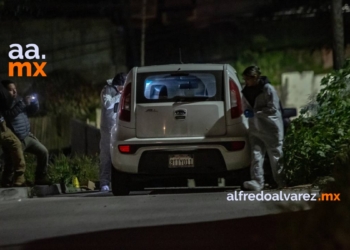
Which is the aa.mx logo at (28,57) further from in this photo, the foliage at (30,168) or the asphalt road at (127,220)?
the asphalt road at (127,220)

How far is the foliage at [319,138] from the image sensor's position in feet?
45.0

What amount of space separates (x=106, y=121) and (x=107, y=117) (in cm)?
7

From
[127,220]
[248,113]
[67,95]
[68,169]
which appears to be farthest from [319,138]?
[67,95]

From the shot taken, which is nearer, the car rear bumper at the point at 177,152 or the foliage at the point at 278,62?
the car rear bumper at the point at 177,152

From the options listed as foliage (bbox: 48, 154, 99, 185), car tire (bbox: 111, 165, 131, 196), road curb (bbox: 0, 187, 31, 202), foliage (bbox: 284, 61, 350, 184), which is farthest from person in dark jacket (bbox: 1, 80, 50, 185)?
foliage (bbox: 284, 61, 350, 184)

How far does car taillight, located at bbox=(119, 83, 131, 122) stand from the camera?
529 inches

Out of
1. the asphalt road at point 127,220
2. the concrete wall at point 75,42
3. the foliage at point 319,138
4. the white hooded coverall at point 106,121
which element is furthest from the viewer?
the concrete wall at point 75,42

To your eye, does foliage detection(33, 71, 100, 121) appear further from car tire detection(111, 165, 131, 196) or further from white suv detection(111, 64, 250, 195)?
white suv detection(111, 64, 250, 195)

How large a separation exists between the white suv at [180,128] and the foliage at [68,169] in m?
3.78

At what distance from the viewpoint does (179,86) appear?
1369 centimetres

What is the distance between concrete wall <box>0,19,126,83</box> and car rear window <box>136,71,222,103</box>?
1338 centimetres

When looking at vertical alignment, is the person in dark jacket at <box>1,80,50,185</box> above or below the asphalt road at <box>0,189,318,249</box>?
above

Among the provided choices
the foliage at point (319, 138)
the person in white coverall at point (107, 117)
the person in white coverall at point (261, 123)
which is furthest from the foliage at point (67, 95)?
the person in white coverall at point (261, 123)

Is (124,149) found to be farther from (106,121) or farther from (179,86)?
(106,121)
